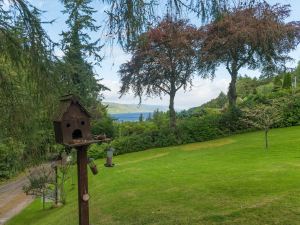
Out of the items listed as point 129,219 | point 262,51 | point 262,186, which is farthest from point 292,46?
point 129,219

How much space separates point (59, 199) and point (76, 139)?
781 centimetres

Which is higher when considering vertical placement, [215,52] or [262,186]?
[215,52]

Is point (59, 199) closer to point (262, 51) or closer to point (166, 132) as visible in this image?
point (166, 132)

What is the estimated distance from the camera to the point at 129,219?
6.83 metres

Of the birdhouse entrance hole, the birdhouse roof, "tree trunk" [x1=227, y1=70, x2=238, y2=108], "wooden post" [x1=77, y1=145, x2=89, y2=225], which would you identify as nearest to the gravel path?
"wooden post" [x1=77, y1=145, x2=89, y2=225]

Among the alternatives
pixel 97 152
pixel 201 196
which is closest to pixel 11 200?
pixel 97 152

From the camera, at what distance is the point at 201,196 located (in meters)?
7.56

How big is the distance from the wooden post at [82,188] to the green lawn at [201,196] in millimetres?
1890

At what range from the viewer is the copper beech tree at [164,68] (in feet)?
69.8

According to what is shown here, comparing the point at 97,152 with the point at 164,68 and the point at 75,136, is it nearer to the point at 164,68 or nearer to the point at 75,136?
the point at 164,68

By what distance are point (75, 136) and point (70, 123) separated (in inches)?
7.2

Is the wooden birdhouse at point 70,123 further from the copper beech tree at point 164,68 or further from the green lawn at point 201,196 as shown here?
the copper beech tree at point 164,68

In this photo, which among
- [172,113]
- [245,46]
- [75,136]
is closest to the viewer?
[75,136]

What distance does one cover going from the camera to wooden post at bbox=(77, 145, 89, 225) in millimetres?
4641
